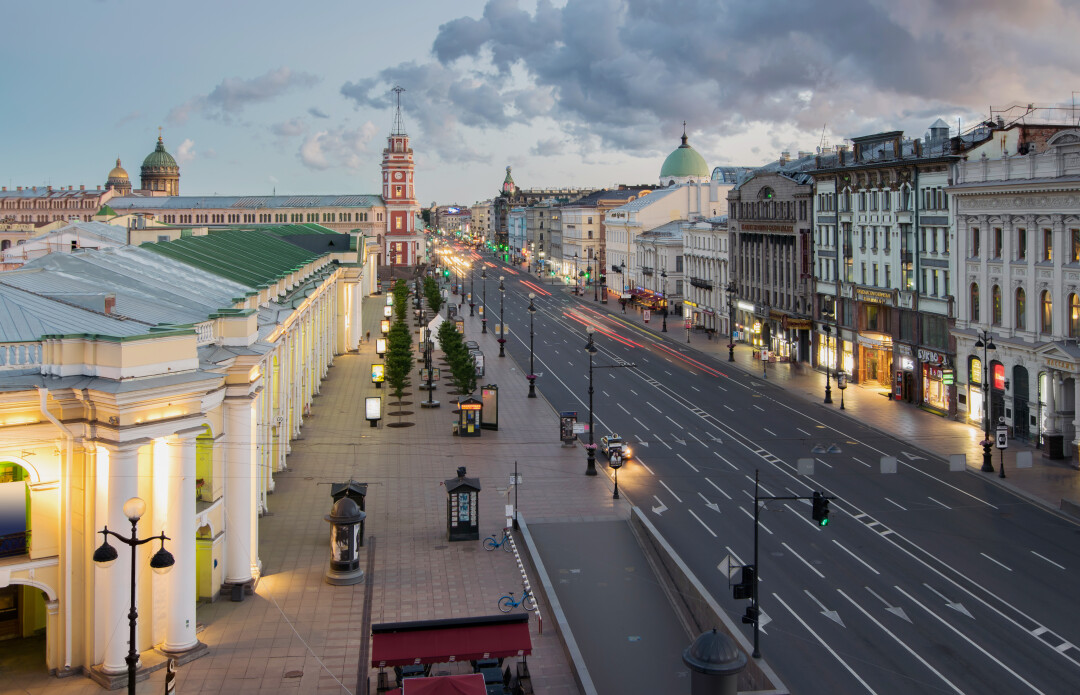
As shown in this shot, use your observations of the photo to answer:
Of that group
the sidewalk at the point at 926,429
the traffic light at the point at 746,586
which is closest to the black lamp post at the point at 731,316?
the sidewalk at the point at 926,429

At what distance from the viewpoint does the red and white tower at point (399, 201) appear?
190m

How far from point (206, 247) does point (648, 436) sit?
24.9m

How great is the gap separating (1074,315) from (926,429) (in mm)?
9576

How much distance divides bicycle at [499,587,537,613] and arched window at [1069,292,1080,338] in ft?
104

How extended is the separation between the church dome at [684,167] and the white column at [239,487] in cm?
14558

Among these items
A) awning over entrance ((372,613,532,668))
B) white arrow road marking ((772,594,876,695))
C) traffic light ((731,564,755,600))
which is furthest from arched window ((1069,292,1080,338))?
awning over entrance ((372,613,532,668))

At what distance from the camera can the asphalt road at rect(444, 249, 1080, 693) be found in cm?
2684

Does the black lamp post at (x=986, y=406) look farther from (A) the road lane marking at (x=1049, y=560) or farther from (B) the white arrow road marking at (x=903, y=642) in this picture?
(B) the white arrow road marking at (x=903, y=642)

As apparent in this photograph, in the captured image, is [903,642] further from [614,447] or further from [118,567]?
[614,447]

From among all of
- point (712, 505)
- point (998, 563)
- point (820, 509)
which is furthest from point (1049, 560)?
point (712, 505)

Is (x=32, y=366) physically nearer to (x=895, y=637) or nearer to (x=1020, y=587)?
(x=895, y=637)

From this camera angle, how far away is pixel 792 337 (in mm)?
82562

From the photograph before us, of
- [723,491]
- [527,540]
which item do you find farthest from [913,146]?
[527,540]

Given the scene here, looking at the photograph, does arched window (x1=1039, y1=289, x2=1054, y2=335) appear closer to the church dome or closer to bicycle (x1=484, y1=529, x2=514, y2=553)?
bicycle (x1=484, y1=529, x2=514, y2=553)
